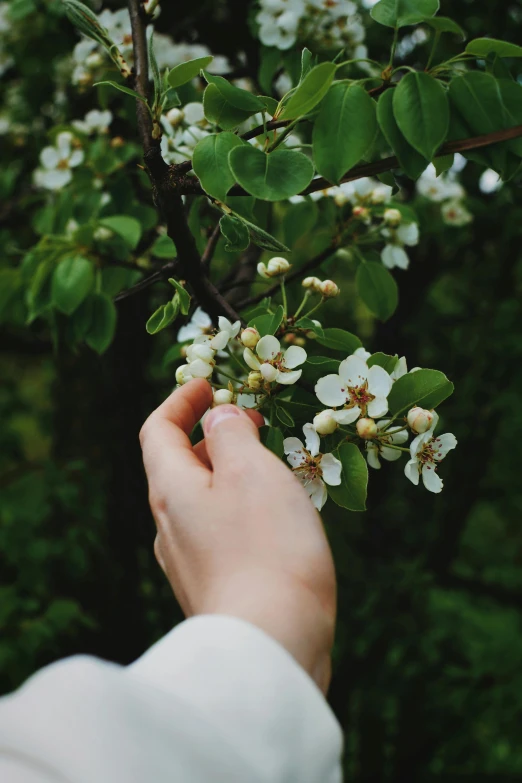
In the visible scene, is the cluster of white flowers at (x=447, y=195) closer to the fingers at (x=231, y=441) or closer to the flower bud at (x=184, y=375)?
the flower bud at (x=184, y=375)

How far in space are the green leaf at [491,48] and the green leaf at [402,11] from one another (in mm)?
69

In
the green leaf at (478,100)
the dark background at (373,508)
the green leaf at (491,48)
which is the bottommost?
the dark background at (373,508)

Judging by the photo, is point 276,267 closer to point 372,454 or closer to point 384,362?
point 384,362

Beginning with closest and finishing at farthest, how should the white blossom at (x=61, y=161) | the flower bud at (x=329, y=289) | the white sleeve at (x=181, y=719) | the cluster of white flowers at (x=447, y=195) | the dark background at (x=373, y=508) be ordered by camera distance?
the white sleeve at (x=181, y=719) → the flower bud at (x=329, y=289) → the white blossom at (x=61, y=161) → the cluster of white flowers at (x=447, y=195) → the dark background at (x=373, y=508)

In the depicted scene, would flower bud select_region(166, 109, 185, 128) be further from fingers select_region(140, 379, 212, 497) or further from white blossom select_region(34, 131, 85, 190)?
fingers select_region(140, 379, 212, 497)

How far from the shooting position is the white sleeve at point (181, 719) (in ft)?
A: 1.66

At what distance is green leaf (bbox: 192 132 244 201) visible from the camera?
91cm

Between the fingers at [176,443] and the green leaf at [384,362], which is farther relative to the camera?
the green leaf at [384,362]

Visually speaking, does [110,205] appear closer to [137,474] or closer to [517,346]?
[137,474]

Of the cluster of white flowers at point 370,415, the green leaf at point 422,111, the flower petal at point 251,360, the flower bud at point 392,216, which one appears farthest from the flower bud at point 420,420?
the flower bud at point 392,216

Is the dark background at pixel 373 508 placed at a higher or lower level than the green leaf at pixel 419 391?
lower

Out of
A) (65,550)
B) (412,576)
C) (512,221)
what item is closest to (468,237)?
(512,221)

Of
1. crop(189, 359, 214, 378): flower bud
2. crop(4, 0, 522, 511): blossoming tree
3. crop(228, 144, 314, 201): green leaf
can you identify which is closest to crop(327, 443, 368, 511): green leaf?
crop(4, 0, 522, 511): blossoming tree

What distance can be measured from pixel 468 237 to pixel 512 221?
0.43m
